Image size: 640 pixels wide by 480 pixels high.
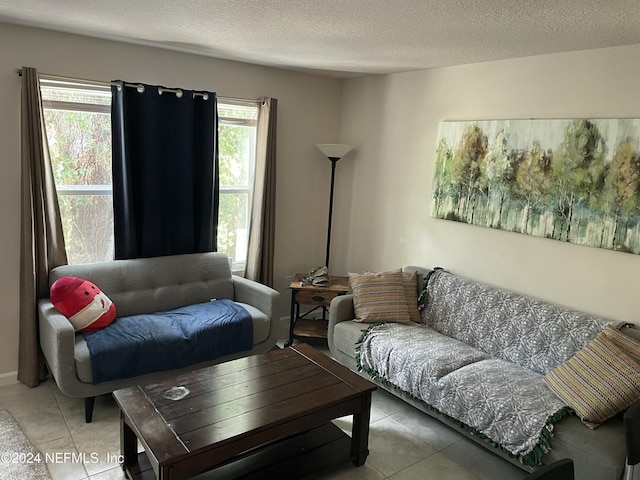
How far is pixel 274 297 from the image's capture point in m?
3.58

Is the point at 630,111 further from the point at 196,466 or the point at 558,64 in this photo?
the point at 196,466

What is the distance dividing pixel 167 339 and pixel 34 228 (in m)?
1.13

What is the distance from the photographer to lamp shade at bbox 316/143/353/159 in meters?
4.20

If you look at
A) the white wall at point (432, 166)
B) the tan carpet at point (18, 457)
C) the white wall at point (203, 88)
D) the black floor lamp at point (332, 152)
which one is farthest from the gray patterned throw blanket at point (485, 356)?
the tan carpet at point (18, 457)

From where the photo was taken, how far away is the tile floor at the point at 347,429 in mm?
2557

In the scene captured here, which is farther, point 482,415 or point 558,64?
point 558,64

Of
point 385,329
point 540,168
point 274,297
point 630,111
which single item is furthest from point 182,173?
point 630,111

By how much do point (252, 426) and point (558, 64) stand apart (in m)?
2.71

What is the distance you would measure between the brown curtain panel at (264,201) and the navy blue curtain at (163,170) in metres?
0.36

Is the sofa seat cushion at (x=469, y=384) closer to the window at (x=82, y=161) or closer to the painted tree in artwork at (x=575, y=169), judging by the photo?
the painted tree in artwork at (x=575, y=169)

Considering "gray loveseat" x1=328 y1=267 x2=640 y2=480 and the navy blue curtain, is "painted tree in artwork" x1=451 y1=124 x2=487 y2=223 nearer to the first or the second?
"gray loveseat" x1=328 y1=267 x2=640 y2=480

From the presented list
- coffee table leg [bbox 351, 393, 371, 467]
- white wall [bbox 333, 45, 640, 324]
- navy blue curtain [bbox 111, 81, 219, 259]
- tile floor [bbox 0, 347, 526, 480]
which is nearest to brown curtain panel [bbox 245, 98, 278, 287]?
navy blue curtain [bbox 111, 81, 219, 259]

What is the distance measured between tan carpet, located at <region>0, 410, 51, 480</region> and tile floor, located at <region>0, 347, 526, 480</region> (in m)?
0.04

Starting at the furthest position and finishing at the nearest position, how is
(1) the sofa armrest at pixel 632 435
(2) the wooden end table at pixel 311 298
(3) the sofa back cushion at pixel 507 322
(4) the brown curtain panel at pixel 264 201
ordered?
(4) the brown curtain panel at pixel 264 201 < (2) the wooden end table at pixel 311 298 < (3) the sofa back cushion at pixel 507 322 < (1) the sofa armrest at pixel 632 435
